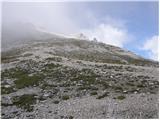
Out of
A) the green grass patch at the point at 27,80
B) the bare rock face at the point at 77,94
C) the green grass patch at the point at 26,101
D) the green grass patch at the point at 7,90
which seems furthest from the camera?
the green grass patch at the point at 27,80

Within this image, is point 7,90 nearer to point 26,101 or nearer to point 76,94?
point 26,101

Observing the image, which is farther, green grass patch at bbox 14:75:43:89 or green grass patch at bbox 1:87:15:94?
green grass patch at bbox 14:75:43:89

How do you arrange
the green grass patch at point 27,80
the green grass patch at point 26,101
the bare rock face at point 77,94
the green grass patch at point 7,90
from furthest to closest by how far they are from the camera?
the green grass patch at point 27,80, the green grass patch at point 7,90, the green grass patch at point 26,101, the bare rock face at point 77,94

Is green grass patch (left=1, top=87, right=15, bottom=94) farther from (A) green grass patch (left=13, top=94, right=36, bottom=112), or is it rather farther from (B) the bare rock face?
(A) green grass patch (left=13, top=94, right=36, bottom=112)

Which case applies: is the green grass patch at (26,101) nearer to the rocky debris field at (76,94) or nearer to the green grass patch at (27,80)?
the rocky debris field at (76,94)

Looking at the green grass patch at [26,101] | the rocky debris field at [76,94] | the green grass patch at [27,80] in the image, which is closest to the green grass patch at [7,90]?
the rocky debris field at [76,94]

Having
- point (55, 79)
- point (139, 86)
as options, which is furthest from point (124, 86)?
point (55, 79)

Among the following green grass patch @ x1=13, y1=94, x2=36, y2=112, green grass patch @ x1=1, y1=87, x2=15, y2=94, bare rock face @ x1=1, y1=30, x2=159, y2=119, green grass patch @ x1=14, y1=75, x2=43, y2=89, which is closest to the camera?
bare rock face @ x1=1, y1=30, x2=159, y2=119

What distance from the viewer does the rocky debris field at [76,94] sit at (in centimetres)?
2800

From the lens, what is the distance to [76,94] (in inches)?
1389

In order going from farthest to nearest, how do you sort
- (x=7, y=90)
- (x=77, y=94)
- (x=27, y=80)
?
(x=27, y=80) → (x=7, y=90) → (x=77, y=94)

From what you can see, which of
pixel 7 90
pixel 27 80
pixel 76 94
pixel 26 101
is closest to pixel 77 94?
pixel 76 94

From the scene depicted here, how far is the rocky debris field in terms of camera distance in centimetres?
2800

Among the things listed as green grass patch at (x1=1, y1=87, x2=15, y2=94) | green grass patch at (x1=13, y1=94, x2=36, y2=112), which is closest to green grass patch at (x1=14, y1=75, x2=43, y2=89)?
green grass patch at (x1=1, y1=87, x2=15, y2=94)
